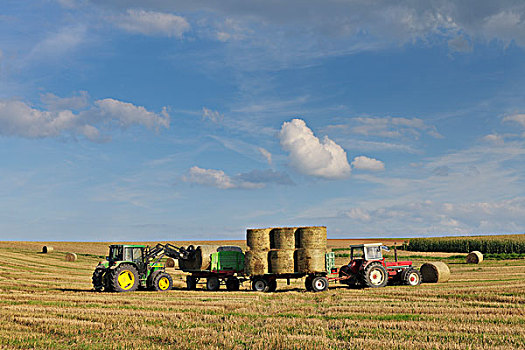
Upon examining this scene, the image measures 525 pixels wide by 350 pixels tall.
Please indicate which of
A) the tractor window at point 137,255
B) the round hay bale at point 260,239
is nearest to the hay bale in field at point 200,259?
the tractor window at point 137,255

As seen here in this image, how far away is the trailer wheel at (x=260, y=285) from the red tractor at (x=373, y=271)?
3.34 meters

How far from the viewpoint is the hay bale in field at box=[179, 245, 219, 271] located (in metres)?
25.0

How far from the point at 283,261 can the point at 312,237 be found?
1.59m

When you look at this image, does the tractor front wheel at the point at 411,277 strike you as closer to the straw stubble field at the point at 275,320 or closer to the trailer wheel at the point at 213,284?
the straw stubble field at the point at 275,320

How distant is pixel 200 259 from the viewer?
25094 millimetres

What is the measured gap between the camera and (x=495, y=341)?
→ 35.7ft

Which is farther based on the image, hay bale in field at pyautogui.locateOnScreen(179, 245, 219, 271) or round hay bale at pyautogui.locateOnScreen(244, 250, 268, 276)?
hay bale in field at pyautogui.locateOnScreen(179, 245, 219, 271)

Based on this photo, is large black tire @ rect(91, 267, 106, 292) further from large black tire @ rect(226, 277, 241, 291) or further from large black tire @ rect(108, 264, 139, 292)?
large black tire @ rect(226, 277, 241, 291)

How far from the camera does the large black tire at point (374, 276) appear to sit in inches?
925

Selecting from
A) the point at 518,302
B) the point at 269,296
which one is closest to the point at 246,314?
the point at 269,296

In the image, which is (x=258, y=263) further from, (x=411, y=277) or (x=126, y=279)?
(x=411, y=277)

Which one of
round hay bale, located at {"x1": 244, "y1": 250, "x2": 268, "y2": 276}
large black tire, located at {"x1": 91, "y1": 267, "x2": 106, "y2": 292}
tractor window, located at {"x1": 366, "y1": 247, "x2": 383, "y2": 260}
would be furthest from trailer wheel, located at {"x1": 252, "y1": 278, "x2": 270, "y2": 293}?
large black tire, located at {"x1": 91, "y1": 267, "x2": 106, "y2": 292}

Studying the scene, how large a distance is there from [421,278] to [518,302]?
8254 millimetres

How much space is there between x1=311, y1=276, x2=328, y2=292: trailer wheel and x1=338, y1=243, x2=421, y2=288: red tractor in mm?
1331
